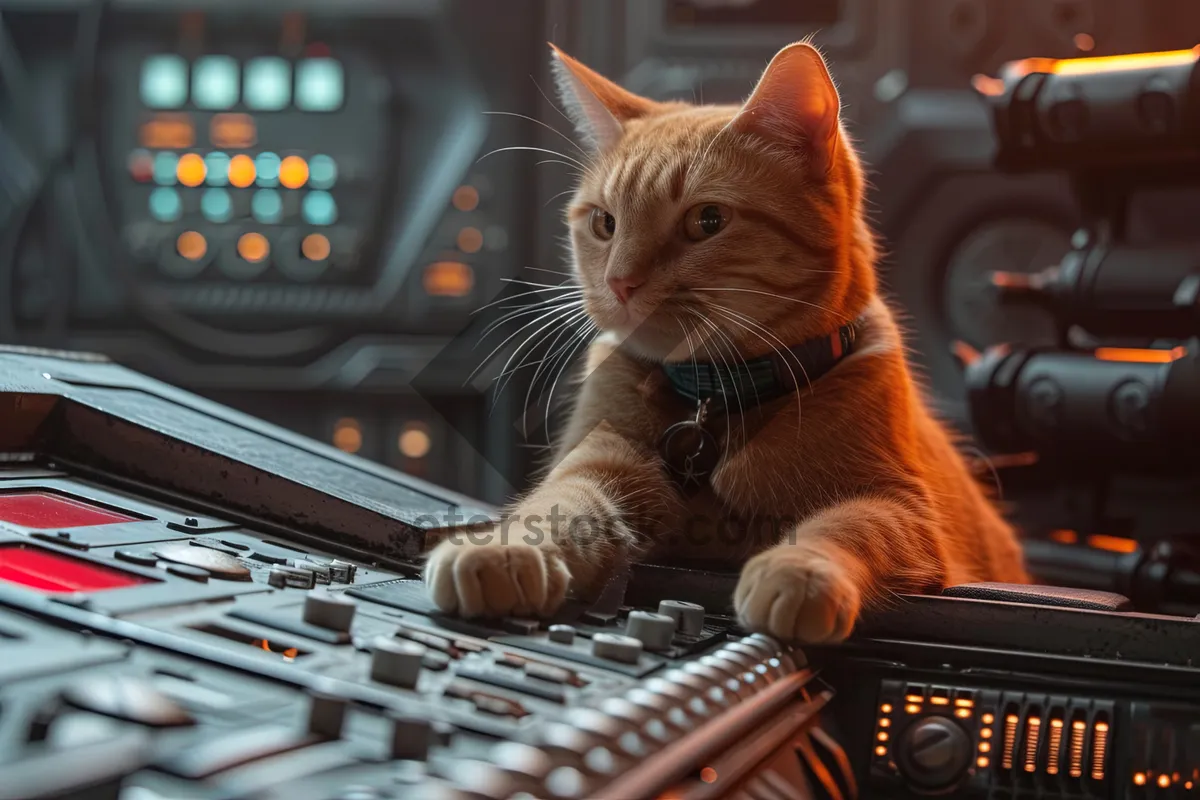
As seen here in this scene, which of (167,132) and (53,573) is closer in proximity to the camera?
(53,573)

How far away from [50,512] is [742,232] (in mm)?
517

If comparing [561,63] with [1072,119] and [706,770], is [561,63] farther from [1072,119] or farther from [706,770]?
[706,770]

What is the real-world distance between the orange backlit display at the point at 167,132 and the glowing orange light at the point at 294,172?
15 centimetres

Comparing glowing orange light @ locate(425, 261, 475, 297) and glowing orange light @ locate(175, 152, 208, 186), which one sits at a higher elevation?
glowing orange light @ locate(175, 152, 208, 186)

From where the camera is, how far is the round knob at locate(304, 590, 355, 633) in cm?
48

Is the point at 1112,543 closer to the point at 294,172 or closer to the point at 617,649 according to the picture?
the point at 617,649

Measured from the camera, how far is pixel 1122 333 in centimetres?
126

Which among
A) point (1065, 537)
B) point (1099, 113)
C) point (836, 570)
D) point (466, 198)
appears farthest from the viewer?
point (466, 198)

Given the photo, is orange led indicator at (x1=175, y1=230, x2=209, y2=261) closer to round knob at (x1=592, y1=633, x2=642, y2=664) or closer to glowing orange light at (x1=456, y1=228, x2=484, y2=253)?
glowing orange light at (x1=456, y1=228, x2=484, y2=253)

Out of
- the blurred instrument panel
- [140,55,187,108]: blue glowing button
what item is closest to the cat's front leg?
the blurred instrument panel

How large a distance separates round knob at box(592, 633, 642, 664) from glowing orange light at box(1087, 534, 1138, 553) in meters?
0.83

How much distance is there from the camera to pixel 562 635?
21.4 inches

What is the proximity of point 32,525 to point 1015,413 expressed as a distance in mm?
1032

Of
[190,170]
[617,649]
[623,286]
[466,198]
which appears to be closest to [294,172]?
[190,170]
